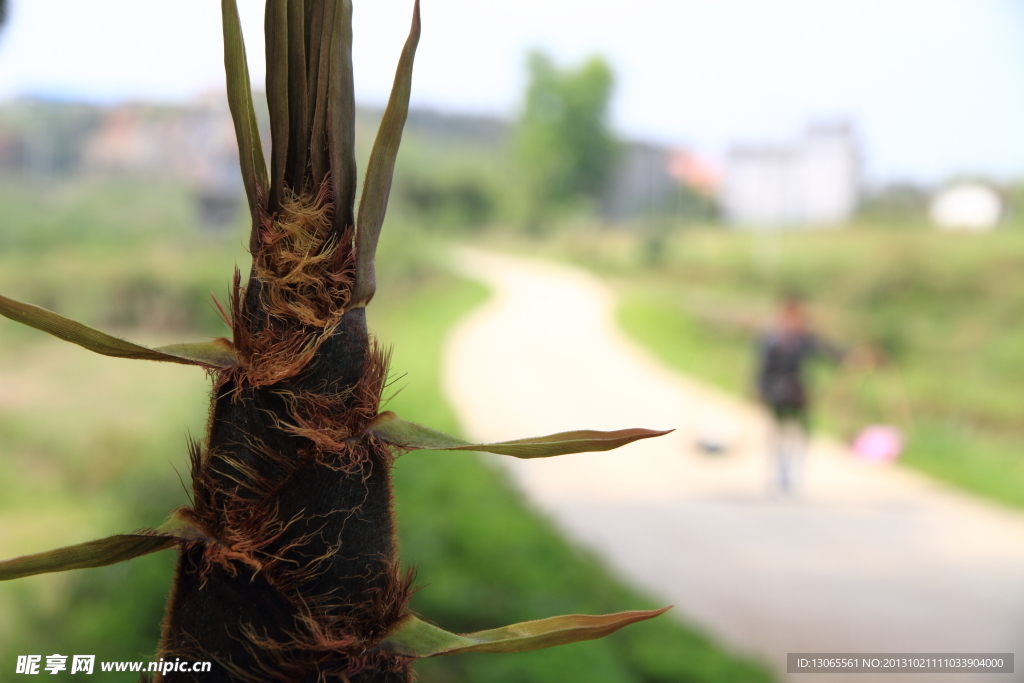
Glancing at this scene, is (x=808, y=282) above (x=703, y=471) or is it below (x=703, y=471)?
above

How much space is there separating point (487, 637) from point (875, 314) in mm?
6727

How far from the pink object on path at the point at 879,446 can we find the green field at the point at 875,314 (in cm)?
19

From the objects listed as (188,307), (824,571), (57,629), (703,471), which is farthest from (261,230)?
(703,471)

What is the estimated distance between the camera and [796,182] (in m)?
7.01

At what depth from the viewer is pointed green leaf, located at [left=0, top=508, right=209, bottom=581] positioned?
0.23 metres

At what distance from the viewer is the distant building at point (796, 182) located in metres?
6.74

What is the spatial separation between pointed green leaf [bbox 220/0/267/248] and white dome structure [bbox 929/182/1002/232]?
24.8 feet

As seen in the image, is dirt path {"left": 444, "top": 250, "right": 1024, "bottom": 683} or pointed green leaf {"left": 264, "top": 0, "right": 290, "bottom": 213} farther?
dirt path {"left": 444, "top": 250, "right": 1024, "bottom": 683}

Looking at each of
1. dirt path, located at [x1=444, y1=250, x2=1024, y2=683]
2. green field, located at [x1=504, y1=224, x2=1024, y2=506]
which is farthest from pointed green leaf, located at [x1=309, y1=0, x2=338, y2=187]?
green field, located at [x1=504, y1=224, x2=1024, y2=506]

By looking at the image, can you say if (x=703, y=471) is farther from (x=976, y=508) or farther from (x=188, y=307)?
(x=188, y=307)

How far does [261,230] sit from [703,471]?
459 cm

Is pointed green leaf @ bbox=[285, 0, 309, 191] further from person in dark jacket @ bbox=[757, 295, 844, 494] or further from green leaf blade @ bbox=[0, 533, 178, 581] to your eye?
person in dark jacket @ bbox=[757, 295, 844, 494]

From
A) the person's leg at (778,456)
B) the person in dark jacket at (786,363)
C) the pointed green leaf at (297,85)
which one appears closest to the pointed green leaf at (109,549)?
the pointed green leaf at (297,85)

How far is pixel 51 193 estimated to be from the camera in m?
4.35
